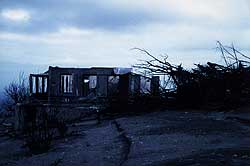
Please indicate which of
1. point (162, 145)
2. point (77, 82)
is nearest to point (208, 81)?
point (162, 145)

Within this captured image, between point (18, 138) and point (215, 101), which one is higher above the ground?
point (215, 101)

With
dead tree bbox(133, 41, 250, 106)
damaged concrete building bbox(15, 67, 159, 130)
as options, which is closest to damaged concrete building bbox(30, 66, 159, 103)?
damaged concrete building bbox(15, 67, 159, 130)

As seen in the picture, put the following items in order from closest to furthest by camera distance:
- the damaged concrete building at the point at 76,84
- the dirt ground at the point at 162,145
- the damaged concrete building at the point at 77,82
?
the dirt ground at the point at 162,145, the damaged concrete building at the point at 76,84, the damaged concrete building at the point at 77,82

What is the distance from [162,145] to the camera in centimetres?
740

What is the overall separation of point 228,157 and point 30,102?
44.4 feet

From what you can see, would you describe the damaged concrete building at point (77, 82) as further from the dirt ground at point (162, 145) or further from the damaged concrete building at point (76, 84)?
the dirt ground at point (162, 145)

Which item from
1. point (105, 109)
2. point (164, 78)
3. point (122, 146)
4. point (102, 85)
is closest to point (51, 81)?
point (102, 85)

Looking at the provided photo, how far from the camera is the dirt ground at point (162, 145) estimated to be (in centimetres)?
594

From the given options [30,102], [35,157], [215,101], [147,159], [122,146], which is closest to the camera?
[147,159]

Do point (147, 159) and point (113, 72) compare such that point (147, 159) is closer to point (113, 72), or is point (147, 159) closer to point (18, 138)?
point (18, 138)

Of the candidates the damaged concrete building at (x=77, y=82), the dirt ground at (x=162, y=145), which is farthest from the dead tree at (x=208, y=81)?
the damaged concrete building at (x=77, y=82)

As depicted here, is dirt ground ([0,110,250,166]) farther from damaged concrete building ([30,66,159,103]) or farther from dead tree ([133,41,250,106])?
damaged concrete building ([30,66,159,103])

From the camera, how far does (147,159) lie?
622 centimetres

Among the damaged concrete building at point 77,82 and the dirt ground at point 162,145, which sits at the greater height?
the damaged concrete building at point 77,82
